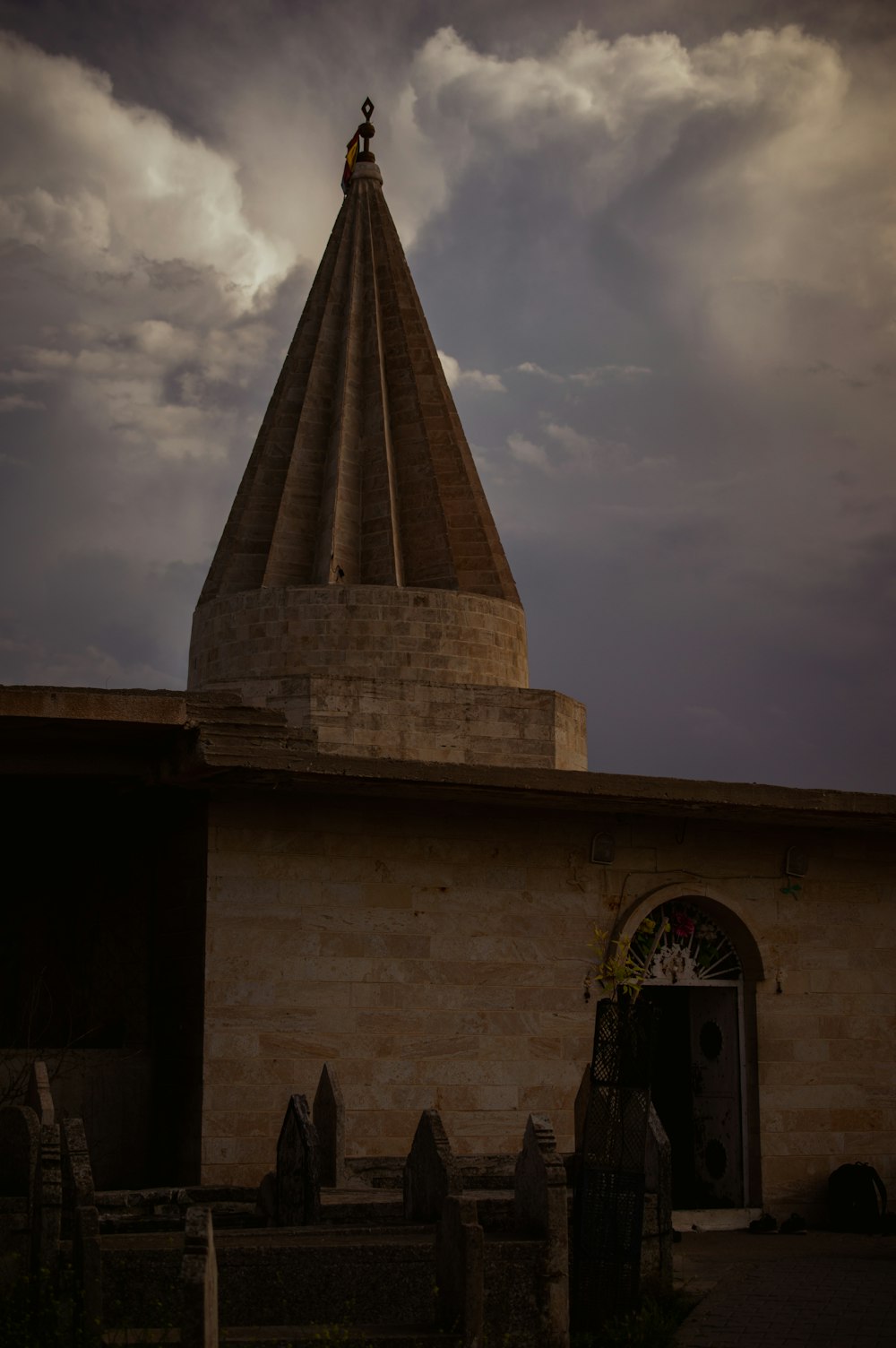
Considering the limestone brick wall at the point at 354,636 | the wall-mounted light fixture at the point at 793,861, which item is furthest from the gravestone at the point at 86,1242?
the limestone brick wall at the point at 354,636

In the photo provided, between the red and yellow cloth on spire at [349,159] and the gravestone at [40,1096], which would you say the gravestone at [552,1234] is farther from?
the red and yellow cloth on spire at [349,159]

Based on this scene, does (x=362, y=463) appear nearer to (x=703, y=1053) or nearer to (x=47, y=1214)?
(x=703, y=1053)

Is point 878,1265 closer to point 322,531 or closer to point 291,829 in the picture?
point 291,829

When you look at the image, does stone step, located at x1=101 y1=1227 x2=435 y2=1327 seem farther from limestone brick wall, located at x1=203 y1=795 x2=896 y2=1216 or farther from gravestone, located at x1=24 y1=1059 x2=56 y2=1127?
limestone brick wall, located at x1=203 y1=795 x2=896 y2=1216

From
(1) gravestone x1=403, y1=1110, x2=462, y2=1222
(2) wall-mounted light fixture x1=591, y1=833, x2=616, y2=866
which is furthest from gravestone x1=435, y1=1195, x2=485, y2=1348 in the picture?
(2) wall-mounted light fixture x1=591, y1=833, x2=616, y2=866

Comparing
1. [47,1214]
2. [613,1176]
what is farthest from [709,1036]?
[47,1214]

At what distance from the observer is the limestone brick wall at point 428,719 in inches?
691

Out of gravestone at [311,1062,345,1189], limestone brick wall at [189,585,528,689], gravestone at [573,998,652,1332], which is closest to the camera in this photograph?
gravestone at [573,998,652,1332]

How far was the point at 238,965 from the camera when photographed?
11828mm

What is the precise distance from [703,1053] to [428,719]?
5.44 metres

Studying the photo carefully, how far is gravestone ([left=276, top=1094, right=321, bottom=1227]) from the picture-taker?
28.8ft

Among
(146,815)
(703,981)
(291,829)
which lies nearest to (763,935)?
(703,981)

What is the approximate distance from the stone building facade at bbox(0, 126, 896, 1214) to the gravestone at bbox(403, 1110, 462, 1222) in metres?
3.11

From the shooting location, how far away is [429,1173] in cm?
839
